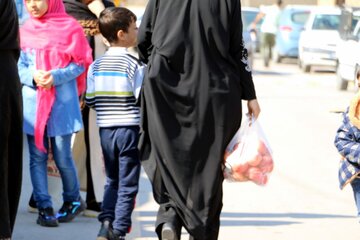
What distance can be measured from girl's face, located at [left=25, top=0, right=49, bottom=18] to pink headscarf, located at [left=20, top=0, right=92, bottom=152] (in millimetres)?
34

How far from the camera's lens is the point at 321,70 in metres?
28.4

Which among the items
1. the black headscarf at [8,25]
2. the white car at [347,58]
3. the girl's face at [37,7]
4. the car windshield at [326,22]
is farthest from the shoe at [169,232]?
the car windshield at [326,22]

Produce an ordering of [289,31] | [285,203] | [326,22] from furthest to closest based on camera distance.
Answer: [289,31]
[326,22]
[285,203]

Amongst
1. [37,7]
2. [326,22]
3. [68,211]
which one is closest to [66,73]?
[37,7]

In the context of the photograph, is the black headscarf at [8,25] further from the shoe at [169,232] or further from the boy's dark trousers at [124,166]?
the shoe at [169,232]

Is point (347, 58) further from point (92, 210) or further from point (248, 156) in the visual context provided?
point (248, 156)

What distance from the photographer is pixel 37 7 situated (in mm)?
6922

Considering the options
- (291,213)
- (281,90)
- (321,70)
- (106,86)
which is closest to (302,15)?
(321,70)

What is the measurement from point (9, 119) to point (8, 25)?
53 centimetres

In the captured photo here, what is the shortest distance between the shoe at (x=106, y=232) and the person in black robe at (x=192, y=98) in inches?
32.9

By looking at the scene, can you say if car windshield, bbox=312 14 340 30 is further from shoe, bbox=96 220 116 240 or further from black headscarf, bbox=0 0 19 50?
black headscarf, bbox=0 0 19 50

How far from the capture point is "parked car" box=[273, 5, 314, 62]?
30.4 m

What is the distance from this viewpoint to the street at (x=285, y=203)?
7301mm

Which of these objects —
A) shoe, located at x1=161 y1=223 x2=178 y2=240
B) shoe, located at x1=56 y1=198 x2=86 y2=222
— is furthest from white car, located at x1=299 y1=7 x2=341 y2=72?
shoe, located at x1=161 y1=223 x2=178 y2=240
